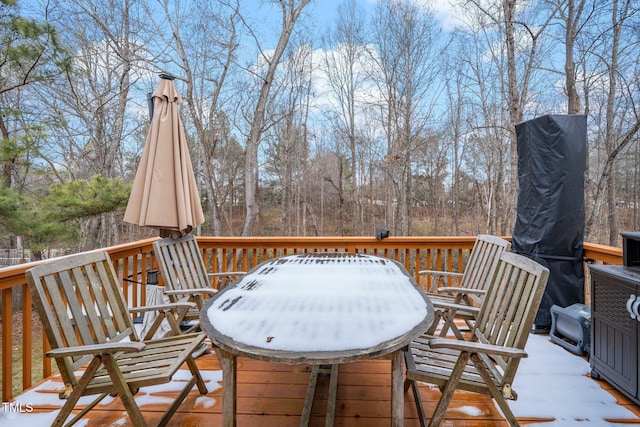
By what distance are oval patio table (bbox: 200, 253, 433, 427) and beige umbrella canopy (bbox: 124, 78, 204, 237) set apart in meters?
0.96

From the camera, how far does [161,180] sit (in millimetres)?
2719

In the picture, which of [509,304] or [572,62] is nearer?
[509,304]

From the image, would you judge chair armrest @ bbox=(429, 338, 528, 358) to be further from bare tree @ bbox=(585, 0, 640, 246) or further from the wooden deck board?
bare tree @ bbox=(585, 0, 640, 246)

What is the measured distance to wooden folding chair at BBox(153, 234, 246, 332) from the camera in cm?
248

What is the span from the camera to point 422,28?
9.30 metres

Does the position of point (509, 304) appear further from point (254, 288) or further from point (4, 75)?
point (4, 75)

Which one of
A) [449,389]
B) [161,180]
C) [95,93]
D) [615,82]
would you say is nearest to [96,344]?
[161,180]

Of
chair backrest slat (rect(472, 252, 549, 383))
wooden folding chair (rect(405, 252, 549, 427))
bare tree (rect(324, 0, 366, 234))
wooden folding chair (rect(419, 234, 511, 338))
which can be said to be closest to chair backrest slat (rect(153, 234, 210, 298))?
wooden folding chair (rect(405, 252, 549, 427))

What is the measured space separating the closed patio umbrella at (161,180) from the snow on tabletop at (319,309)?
0.88m

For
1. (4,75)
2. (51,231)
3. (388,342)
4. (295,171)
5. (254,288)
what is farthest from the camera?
(295,171)

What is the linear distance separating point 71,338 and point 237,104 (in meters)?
9.28

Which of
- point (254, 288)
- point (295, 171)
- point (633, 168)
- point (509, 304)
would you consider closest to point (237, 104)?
point (295, 171)

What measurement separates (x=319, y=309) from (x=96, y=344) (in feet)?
3.79

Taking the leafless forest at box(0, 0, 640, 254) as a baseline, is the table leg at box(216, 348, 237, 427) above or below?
below
